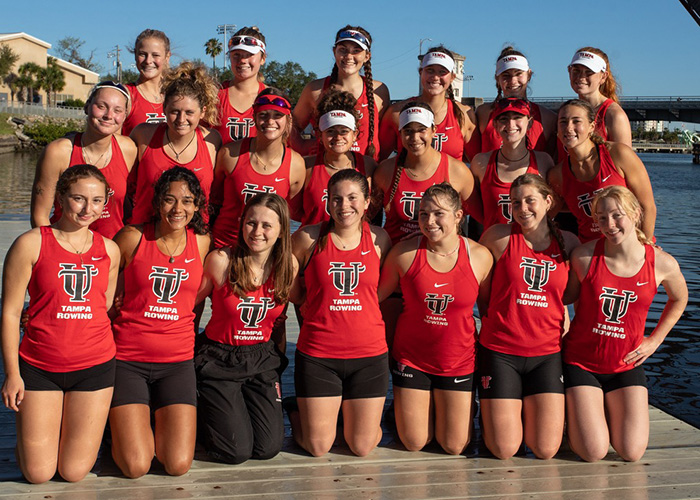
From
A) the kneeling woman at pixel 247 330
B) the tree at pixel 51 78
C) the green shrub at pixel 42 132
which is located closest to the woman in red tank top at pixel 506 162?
the kneeling woman at pixel 247 330

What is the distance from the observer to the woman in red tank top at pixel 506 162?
5.78 m

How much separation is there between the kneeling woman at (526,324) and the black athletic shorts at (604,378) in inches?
3.4

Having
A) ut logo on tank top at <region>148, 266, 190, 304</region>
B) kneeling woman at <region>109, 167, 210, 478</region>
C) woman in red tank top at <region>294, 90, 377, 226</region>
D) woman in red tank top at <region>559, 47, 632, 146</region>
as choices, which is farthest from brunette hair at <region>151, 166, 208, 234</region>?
woman in red tank top at <region>559, 47, 632, 146</region>

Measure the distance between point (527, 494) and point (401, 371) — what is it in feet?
4.07

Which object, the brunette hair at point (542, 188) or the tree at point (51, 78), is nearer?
the brunette hair at point (542, 188)

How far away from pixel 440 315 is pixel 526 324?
582 mm

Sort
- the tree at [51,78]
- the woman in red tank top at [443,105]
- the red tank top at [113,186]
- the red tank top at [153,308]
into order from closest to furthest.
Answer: the red tank top at [153,308] < the red tank top at [113,186] < the woman in red tank top at [443,105] < the tree at [51,78]

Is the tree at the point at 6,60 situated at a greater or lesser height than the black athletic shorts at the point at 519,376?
greater

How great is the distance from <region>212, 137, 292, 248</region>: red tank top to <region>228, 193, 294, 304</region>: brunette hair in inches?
23.8

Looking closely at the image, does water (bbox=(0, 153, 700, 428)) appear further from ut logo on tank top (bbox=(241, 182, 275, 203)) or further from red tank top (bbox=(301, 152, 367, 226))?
ut logo on tank top (bbox=(241, 182, 275, 203))

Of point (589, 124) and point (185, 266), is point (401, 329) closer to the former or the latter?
point (185, 266)

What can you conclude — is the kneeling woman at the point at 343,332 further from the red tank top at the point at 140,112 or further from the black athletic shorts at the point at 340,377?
the red tank top at the point at 140,112

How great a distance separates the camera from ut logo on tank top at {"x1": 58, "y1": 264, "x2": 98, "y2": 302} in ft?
15.4

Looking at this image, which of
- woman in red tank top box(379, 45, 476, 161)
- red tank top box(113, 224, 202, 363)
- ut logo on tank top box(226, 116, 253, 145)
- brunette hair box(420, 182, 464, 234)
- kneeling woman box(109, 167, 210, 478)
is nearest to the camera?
kneeling woman box(109, 167, 210, 478)
